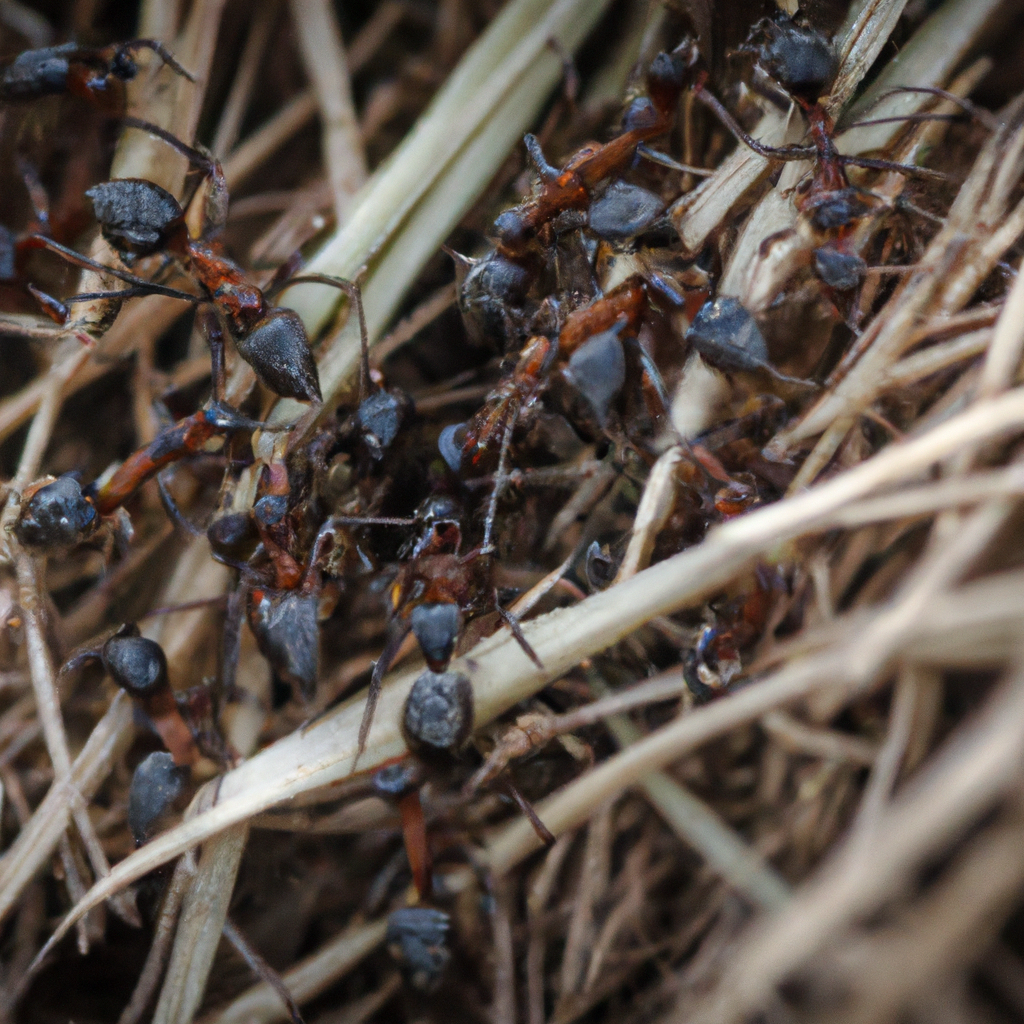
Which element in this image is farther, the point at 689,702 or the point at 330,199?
the point at 330,199

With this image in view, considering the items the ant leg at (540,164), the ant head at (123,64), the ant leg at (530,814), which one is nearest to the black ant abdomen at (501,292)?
the ant leg at (540,164)

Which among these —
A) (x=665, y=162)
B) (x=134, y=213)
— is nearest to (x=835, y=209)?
(x=665, y=162)

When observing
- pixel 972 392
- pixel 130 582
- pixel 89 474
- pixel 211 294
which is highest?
pixel 972 392

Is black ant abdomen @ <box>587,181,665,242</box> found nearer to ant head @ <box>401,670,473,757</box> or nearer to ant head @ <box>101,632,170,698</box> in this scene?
ant head @ <box>401,670,473,757</box>

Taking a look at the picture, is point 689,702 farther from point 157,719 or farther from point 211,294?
point 211,294

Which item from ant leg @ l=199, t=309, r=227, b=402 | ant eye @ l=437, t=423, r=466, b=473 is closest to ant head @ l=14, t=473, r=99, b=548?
ant leg @ l=199, t=309, r=227, b=402

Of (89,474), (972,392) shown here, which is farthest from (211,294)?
(972,392)
